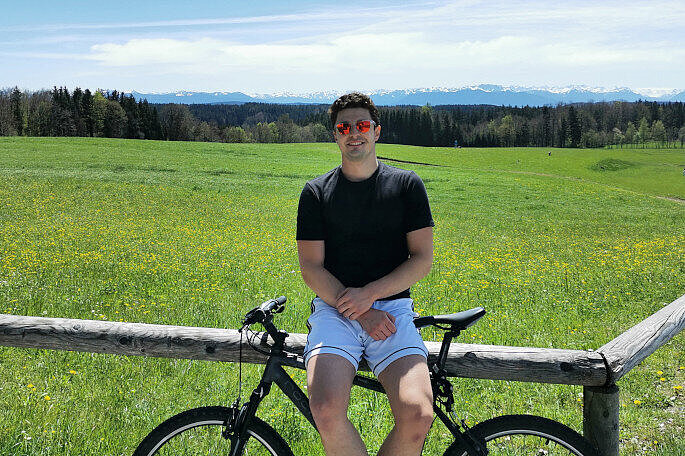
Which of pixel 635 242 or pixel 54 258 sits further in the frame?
pixel 635 242

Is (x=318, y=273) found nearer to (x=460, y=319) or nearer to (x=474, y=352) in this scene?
(x=460, y=319)

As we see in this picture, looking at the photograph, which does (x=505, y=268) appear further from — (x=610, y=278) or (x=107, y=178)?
(x=107, y=178)

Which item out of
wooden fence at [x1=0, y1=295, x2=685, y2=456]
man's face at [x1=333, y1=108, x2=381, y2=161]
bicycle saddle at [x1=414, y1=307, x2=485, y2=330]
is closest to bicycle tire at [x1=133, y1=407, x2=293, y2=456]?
wooden fence at [x1=0, y1=295, x2=685, y2=456]

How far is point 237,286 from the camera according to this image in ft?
37.7

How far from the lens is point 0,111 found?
108688 mm

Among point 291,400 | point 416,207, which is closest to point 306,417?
→ point 291,400

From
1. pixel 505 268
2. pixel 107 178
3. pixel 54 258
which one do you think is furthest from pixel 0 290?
pixel 107 178

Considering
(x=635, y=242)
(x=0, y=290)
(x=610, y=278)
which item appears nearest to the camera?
(x=0, y=290)

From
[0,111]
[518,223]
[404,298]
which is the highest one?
[0,111]

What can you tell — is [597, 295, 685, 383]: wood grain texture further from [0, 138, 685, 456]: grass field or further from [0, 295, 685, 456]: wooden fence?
[0, 138, 685, 456]: grass field

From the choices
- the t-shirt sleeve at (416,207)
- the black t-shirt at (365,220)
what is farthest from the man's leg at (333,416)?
the t-shirt sleeve at (416,207)

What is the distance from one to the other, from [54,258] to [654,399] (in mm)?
12548

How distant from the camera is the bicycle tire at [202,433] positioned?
3316 millimetres

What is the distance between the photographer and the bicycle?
128 inches
